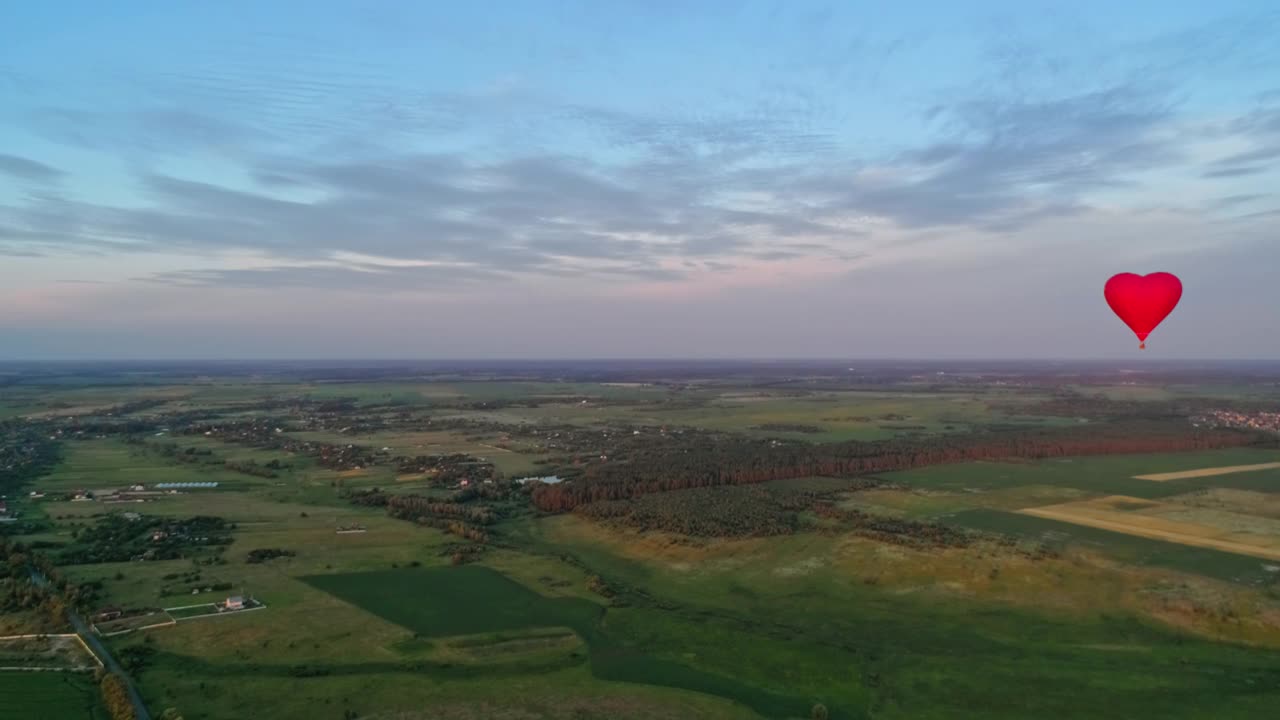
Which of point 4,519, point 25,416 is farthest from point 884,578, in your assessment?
point 25,416

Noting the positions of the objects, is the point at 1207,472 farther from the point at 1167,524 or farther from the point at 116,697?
the point at 116,697

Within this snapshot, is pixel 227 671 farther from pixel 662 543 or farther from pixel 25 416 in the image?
pixel 25 416

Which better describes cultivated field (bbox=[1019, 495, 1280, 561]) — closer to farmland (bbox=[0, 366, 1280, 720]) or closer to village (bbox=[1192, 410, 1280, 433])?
farmland (bbox=[0, 366, 1280, 720])

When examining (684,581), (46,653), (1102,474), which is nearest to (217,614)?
(46,653)

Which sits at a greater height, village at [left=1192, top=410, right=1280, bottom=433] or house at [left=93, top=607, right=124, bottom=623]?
village at [left=1192, top=410, right=1280, bottom=433]

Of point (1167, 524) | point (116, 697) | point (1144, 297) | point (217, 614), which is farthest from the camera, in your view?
point (1167, 524)

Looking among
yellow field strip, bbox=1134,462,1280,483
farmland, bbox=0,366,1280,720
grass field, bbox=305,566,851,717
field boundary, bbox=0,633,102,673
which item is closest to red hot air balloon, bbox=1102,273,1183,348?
farmland, bbox=0,366,1280,720
